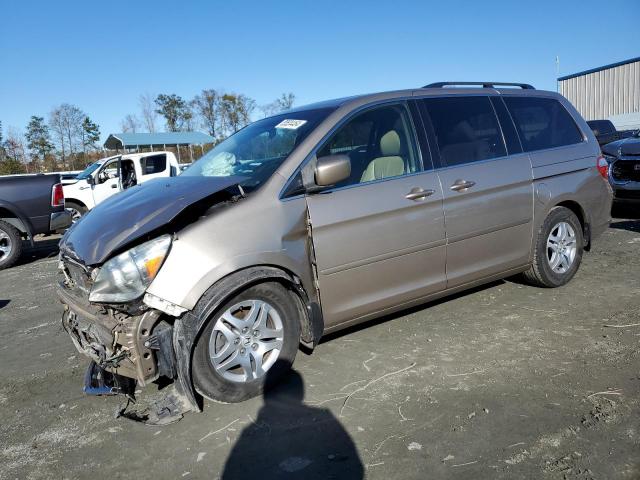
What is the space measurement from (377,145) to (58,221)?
22.6 ft

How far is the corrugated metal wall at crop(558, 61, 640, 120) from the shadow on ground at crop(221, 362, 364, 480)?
3196 centimetres

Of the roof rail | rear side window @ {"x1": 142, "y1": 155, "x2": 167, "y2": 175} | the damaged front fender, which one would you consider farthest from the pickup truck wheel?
the damaged front fender

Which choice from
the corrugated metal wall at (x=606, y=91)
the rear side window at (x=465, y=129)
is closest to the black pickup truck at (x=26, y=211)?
the rear side window at (x=465, y=129)

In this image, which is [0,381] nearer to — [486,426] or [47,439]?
[47,439]

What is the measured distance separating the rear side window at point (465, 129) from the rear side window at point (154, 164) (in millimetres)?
10788

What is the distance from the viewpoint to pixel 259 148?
3979 millimetres

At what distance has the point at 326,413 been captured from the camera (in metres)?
3.08

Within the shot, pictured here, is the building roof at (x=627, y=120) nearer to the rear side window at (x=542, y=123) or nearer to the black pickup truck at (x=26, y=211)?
the rear side window at (x=542, y=123)

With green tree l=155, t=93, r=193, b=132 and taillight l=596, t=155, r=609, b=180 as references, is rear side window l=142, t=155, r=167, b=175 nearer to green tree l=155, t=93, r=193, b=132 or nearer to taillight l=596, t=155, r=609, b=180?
taillight l=596, t=155, r=609, b=180

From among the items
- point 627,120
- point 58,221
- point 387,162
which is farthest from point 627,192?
point 627,120

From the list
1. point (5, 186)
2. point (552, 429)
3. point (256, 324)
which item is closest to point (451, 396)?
point (552, 429)

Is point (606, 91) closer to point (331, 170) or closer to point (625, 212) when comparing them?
point (625, 212)

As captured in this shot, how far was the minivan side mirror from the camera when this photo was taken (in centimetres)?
334

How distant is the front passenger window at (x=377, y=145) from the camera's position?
147 inches
